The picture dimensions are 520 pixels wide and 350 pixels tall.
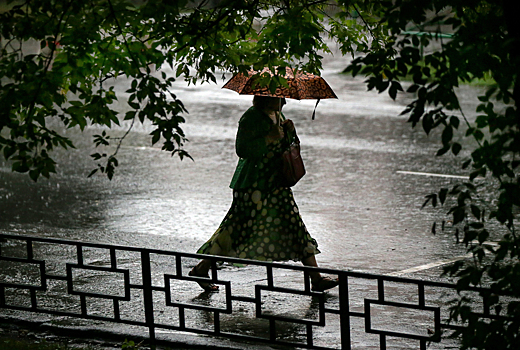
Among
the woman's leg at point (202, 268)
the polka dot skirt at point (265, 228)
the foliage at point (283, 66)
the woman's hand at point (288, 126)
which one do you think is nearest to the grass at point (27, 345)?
the woman's leg at point (202, 268)

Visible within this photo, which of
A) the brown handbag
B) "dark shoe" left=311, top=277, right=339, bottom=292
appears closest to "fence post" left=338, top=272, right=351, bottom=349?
"dark shoe" left=311, top=277, right=339, bottom=292

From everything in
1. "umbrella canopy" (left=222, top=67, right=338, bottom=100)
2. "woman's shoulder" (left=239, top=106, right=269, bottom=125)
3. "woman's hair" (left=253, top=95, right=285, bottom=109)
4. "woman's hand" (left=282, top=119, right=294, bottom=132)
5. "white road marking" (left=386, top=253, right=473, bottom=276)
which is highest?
"umbrella canopy" (left=222, top=67, right=338, bottom=100)

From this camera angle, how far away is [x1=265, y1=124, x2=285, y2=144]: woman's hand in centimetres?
701

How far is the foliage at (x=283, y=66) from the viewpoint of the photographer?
3.89 meters

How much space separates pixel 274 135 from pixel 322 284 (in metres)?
1.28

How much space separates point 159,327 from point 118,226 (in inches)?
152

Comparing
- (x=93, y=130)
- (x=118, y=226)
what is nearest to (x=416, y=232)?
(x=118, y=226)

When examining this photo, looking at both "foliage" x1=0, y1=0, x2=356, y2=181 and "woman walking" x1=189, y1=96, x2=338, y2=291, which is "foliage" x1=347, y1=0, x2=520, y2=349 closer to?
"foliage" x1=0, y1=0, x2=356, y2=181

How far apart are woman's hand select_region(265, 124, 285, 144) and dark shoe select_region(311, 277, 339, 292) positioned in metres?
1.20

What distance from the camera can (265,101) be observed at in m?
6.98

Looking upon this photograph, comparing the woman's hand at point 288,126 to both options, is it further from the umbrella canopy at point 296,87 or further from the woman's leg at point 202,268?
the woman's leg at point 202,268

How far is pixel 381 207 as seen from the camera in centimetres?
1020

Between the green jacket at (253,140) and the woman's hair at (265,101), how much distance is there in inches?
1.8

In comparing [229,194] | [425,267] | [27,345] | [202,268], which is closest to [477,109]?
[202,268]
